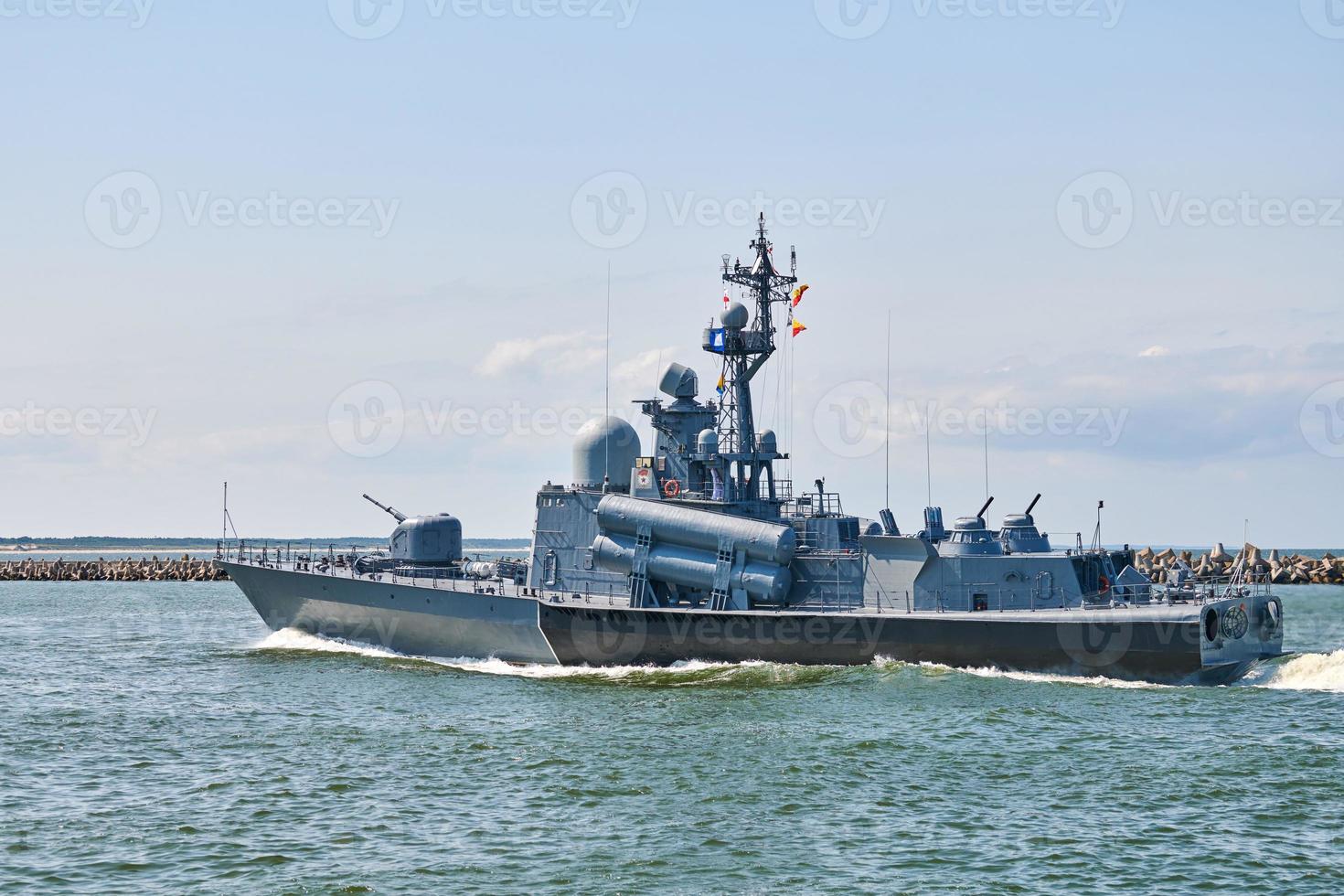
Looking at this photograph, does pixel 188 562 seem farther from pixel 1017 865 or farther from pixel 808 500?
pixel 1017 865

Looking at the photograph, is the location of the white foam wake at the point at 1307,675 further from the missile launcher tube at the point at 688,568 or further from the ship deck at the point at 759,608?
the missile launcher tube at the point at 688,568

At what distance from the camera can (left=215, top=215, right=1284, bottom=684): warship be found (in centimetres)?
2878

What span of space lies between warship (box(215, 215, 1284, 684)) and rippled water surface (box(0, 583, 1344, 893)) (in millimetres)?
831

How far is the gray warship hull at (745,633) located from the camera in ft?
92.2

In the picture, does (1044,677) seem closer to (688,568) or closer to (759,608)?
(759,608)

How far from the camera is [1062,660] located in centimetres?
2872

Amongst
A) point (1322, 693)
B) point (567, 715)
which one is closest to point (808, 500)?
point (567, 715)

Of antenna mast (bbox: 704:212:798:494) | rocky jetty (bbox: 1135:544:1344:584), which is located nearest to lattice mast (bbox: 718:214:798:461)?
antenna mast (bbox: 704:212:798:494)

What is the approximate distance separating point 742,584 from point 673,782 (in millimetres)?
11214

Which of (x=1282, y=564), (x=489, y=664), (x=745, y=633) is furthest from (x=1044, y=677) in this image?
(x=1282, y=564)

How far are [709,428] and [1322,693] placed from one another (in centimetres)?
1723

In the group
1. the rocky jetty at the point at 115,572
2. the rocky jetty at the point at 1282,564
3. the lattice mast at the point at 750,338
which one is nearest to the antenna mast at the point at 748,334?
the lattice mast at the point at 750,338

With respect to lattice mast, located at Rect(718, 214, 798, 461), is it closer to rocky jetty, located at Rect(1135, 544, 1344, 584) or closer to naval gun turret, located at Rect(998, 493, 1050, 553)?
naval gun turret, located at Rect(998, 493, 1050, 553)

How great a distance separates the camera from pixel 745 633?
31.4 metres
